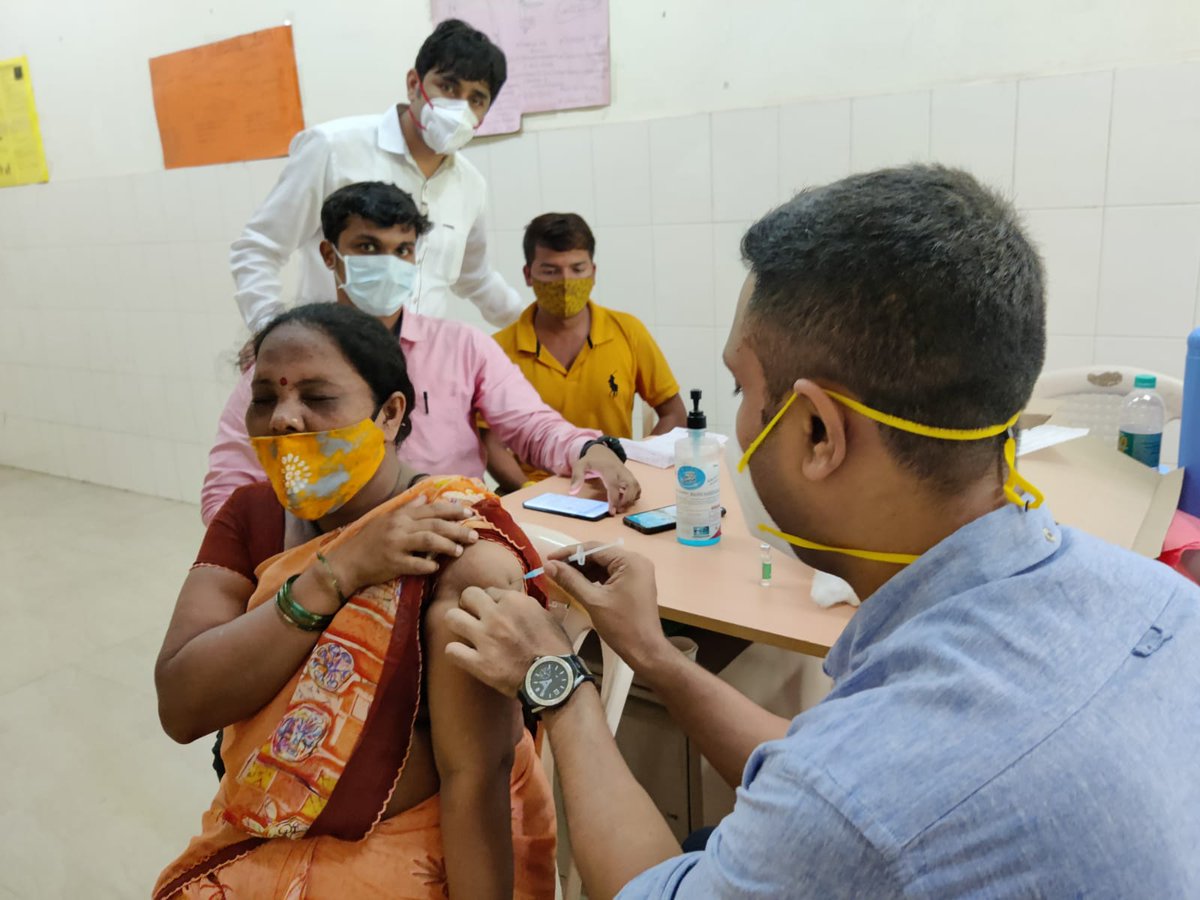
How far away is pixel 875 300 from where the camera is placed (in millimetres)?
675

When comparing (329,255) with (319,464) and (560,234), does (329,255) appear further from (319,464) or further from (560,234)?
(319,464)

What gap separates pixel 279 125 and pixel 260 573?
320cm

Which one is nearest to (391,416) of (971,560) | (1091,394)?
(971,560)

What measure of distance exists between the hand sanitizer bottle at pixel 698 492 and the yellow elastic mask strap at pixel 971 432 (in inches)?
35.0

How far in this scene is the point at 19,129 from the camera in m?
4.76

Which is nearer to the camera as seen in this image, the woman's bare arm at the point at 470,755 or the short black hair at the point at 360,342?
the woman's bare arm at the point at 470,755

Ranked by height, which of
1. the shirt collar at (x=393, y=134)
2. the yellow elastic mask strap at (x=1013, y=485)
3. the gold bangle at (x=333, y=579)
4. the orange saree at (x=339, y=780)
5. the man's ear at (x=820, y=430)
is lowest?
the orange saree at (x=339, y=780)

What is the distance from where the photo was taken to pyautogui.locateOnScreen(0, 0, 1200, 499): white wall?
242cm

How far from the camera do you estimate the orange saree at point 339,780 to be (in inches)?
41.8

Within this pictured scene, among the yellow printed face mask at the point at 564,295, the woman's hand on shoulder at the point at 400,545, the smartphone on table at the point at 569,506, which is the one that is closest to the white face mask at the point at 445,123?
the yellow printed face mask at the point at 564,295

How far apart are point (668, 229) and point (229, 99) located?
2.24 meters

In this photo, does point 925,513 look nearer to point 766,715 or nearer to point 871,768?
point 871,768

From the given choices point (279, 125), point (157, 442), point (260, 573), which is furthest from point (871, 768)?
point (157, 442)

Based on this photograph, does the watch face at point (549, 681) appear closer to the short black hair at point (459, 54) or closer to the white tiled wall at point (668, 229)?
the white tiled wall at point (668, 229)
